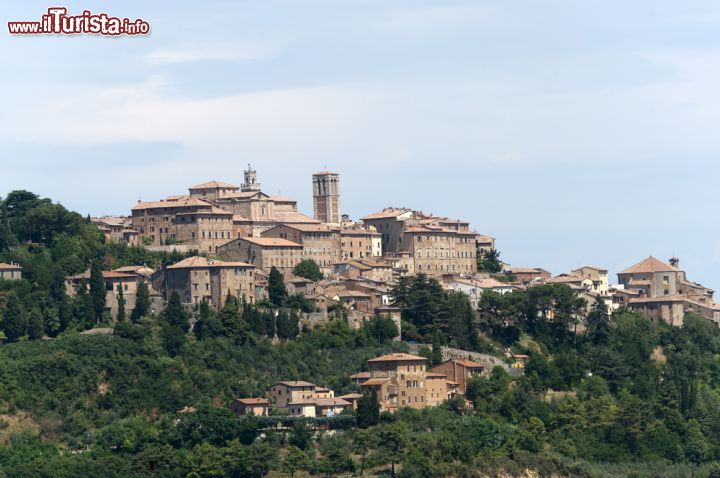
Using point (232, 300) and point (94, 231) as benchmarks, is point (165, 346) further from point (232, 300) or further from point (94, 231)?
point (94, 231)

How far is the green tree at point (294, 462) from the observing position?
282 feet

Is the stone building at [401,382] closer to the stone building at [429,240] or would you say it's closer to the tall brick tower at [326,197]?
the stone building at [429,240]

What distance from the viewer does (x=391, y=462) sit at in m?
88.1

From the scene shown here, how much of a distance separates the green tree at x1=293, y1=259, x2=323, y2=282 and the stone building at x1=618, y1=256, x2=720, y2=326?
19.4 metres

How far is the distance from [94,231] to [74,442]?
2066 cm

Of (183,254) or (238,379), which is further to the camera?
(183,254)

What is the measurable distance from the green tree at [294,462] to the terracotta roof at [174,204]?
2548 cm

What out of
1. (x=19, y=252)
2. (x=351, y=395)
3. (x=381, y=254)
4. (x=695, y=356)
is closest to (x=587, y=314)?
(x=695, y=356)

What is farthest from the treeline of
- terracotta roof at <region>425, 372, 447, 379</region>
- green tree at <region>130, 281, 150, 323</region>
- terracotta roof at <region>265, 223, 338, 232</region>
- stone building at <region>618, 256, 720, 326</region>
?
stone building at <region>618, 256, 720, 326</region>

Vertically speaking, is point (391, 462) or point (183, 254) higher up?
point (183, 254)

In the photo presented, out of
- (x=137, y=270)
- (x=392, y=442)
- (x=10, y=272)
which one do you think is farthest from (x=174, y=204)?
(x=392, y=442)

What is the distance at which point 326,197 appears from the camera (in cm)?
12269

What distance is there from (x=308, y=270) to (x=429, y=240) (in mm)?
11241

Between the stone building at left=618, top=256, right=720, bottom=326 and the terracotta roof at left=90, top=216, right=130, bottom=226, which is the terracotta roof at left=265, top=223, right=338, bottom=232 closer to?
the terracotta roof at left=90, top=216, right=130, bottom=226
